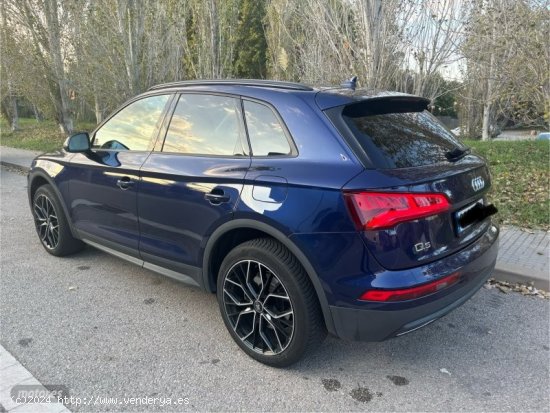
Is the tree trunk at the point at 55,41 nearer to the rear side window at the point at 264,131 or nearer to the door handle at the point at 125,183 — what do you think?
the door handle at the point at 125,183

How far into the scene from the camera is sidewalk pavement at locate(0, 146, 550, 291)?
3.99 metres

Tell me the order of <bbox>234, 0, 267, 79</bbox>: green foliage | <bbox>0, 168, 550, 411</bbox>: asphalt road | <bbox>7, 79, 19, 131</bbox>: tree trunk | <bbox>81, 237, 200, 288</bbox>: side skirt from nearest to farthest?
<bbox>0, 168, 550, 411</bbox>: asphalt road < <bbox>81, 237, 200, 288</bbox>: side skirt < <bbox>7, 79, 19, 131</bbox>: tree trunk < <bbox>234, 0, 267, 79</bbox>: green foliage

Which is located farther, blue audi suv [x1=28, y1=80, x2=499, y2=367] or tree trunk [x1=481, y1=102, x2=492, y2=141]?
tree trunk [x1=481, y1=102, x2=492, y2=141]

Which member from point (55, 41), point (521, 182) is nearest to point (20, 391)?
point (521, 182)

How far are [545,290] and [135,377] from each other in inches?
140

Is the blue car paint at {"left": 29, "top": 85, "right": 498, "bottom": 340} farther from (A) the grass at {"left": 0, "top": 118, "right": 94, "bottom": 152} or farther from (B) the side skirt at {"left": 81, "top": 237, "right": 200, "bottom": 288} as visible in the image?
(A) the grass at {"left": 0, "top": 118, "right": 94, "bottom": 152}

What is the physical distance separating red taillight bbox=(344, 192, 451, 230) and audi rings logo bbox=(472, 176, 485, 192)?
637mm

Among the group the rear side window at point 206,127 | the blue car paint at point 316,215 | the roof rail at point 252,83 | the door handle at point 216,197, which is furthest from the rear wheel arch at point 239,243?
the roof rail at point 252,83

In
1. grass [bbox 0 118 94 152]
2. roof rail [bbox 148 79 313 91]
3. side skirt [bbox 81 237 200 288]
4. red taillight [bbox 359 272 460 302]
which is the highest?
roof rail [bbox 148 79 313 91]

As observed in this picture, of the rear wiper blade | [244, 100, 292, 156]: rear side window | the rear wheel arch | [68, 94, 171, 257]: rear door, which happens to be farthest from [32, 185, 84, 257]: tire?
the rear wiper blade

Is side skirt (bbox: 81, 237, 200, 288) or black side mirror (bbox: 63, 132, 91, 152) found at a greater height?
black side mirror (bbox: 63, 132, 91, 152)

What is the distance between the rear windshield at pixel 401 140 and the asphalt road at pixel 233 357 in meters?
1.33

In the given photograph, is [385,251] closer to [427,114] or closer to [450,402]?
[450,402]

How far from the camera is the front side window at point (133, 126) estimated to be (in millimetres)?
3531
